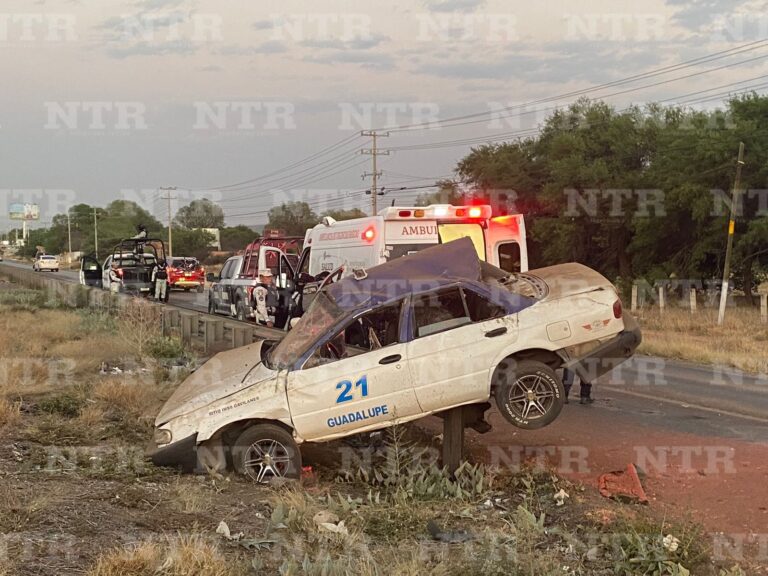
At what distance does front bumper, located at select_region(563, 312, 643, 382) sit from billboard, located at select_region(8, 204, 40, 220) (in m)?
87.3

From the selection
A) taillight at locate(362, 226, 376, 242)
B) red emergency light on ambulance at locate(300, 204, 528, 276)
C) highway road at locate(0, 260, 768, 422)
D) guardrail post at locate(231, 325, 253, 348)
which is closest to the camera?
highway road at locate(0, 260, 768, 422)

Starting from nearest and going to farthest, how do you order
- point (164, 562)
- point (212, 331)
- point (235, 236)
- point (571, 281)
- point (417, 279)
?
point (164, 562)
point (417, 279)
point (571, 281)
point (212, 331)
point (235, 236)

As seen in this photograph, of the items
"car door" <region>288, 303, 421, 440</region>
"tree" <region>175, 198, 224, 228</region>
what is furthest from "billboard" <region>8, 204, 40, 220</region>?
"car door" <region>288, 303, 421, 440</region>

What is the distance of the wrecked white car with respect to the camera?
22.8 ft

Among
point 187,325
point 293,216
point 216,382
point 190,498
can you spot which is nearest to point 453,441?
point 216,382

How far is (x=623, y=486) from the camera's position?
693cm

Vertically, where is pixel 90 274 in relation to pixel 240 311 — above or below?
above

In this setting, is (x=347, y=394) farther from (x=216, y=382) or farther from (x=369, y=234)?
(x=369, y=234)

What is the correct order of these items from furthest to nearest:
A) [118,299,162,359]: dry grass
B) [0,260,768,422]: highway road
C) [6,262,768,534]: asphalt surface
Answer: [118,299,162,359]: dry grass, [0,260,768,422]: highway road, [6,262,768,534]: asphalt surface

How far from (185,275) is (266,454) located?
A: 110 ft

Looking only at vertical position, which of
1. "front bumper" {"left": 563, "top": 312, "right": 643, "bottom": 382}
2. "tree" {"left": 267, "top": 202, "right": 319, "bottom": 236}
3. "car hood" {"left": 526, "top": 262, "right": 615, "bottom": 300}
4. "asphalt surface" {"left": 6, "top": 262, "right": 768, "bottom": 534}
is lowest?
"asphalt surface" {"left": 6, "top": 262, "right": 768, "bottom": 534}

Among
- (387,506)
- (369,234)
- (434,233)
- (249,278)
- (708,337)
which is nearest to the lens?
(387,506)

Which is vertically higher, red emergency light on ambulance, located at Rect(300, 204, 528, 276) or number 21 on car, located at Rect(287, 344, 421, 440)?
red emergency light on ambulance, located at Rect(300, 204, 528, 276)

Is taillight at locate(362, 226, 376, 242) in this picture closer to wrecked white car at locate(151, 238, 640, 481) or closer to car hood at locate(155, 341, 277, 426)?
car hood at locate(155, 341, 277, 426)
